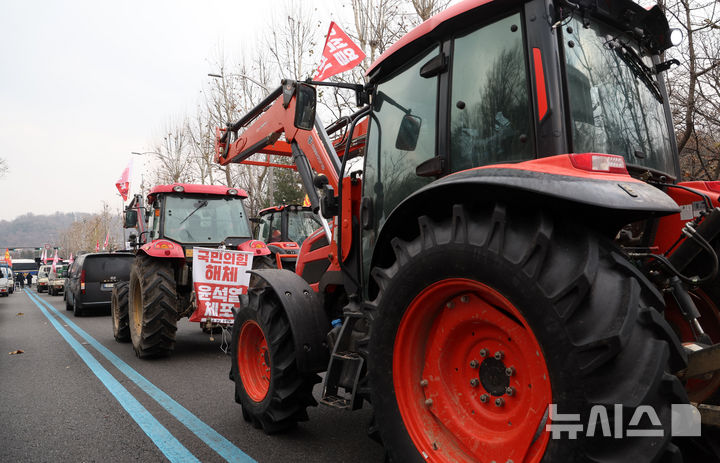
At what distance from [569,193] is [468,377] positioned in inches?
40.6

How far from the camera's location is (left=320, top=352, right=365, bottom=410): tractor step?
10.0 ft

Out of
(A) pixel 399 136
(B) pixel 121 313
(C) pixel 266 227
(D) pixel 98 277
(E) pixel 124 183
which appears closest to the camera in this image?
(A) pixel 399 136

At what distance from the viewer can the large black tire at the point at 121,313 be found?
8648mm

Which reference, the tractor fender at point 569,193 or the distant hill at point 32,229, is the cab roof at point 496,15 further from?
the distant hill at point 32,229

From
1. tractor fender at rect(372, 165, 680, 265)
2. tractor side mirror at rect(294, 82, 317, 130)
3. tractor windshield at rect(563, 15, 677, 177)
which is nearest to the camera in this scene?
tractor fender at rect(372, 165, 680, 265)

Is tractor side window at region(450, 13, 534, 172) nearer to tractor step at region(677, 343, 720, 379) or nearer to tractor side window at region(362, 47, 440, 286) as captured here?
tractor side window at region(362, 47, 440, 286)

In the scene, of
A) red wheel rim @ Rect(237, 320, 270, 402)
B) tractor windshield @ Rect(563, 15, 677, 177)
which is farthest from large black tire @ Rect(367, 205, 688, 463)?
red wheel rim @ Rect(237, 320, 270, 402)

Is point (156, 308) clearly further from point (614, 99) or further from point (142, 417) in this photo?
point (614, 99)

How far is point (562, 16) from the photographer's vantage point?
7.65 ft

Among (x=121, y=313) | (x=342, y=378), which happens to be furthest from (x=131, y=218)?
(x=342, y=378)

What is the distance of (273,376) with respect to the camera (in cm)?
362

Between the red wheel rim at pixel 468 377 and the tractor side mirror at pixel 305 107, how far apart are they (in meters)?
2.44

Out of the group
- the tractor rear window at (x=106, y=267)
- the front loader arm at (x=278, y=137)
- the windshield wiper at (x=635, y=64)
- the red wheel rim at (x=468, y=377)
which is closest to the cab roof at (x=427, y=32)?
the windshield wiper at (x=635, y=64)

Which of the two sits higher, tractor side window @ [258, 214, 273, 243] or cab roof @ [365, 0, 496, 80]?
cab roof @ [365, 0, 496, 80]
